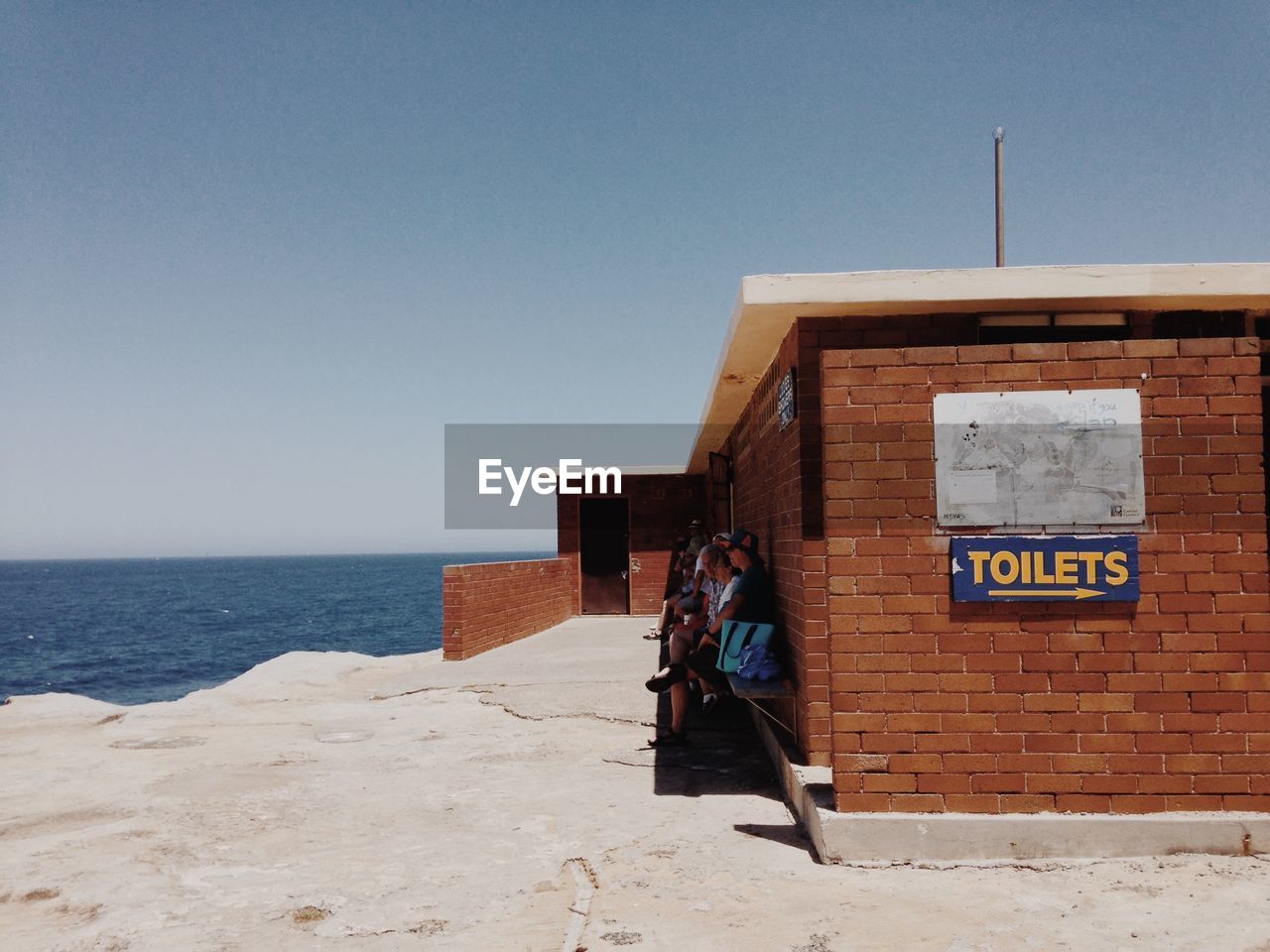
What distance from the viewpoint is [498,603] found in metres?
14.6

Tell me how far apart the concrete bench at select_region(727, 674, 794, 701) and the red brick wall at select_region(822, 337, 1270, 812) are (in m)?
1.14

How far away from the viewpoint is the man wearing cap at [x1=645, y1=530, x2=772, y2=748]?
20.6ft

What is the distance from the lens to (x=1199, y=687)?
4.44m

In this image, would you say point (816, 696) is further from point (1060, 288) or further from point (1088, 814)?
point (1060, 288)

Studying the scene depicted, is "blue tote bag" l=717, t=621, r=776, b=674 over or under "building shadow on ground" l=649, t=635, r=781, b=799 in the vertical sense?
over

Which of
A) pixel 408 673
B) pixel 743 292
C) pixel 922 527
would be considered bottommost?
pixel 408 673

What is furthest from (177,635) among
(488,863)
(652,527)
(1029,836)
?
(1029,836)

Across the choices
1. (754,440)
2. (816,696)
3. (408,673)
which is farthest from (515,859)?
(408,673)

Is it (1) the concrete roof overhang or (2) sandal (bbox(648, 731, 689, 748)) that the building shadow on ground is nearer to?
(2) sandal (bbox(648, 731, 689, 748))

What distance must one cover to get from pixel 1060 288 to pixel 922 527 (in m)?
1.54

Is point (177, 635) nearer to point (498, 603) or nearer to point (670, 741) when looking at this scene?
point (498, 603)

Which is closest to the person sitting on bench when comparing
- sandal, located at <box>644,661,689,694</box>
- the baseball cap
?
the baseball cap

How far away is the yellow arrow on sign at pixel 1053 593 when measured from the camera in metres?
4.50

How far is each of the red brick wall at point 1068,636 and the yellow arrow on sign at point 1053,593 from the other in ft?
0.21
